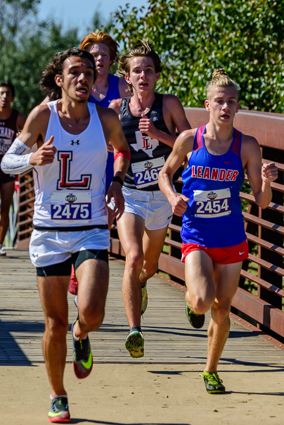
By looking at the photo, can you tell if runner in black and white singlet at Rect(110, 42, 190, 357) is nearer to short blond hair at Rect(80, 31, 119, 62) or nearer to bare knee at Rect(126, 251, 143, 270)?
bare knee at Rect(126, 251, 143, 270)

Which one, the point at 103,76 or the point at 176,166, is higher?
the point at 103,76

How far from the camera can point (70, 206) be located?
4.41 m

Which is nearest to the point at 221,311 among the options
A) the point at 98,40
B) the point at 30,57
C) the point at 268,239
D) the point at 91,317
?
the point at 91,317

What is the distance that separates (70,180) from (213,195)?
1.00m

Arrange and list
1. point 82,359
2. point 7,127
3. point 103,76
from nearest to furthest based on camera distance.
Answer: point 82,359 → point 103,76 → point 7,127

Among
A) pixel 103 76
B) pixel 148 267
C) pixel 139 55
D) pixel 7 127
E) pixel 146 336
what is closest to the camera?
pixel 139 55

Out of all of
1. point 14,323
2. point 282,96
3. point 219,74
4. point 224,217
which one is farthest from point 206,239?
point 282,96

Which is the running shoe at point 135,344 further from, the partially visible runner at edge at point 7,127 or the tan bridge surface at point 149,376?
the partially visible runner at edge at point 7,127

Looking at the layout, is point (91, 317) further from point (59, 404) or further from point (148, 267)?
point (148, 267)

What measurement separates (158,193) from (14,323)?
174 centimetres

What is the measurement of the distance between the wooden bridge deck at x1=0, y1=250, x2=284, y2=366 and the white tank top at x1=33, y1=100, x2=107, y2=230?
157 cm

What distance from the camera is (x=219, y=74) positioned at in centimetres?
505

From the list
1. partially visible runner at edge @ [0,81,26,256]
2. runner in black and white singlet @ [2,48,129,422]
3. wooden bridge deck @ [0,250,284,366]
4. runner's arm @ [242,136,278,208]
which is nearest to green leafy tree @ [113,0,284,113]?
partially visible runner at edge @ [0,81,26,256]

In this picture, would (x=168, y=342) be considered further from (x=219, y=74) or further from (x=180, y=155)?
(x=219, y=74)
